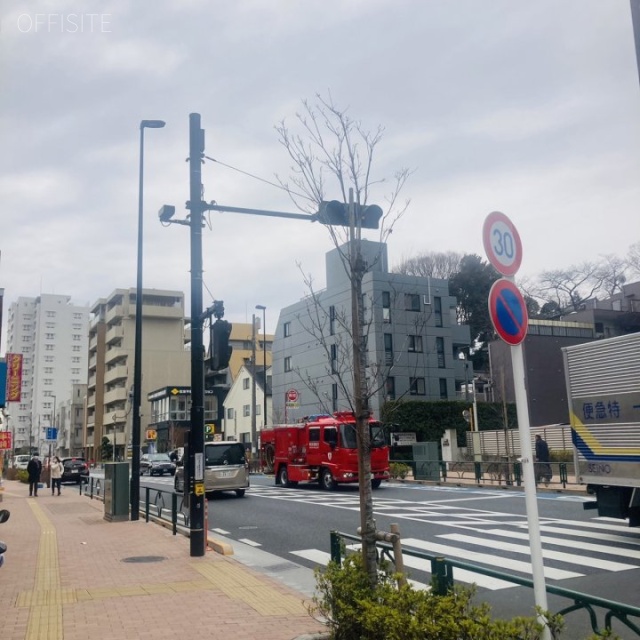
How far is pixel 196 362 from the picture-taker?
11.9 metres

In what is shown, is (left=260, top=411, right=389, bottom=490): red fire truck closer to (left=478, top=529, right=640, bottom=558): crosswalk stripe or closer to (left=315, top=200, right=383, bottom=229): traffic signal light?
(left=478, top=529, right=640, bottom=558): crosswalk stripe

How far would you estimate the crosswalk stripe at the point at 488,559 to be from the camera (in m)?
9.70

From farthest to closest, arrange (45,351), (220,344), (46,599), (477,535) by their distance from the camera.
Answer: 1. (45,351)
2. (477,535)
3. (220,344)
4. (46,599)

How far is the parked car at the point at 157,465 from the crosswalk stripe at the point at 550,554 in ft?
128

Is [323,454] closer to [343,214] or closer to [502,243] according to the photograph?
[343,214]

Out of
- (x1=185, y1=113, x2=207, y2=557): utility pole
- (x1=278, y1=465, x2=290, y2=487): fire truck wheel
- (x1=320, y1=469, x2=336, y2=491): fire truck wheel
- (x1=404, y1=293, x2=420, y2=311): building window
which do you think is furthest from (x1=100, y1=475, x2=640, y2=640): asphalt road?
(x1=404, y1=293, x2=420, y2=311): building window

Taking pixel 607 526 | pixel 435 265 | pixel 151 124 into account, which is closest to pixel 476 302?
pixel 435 265

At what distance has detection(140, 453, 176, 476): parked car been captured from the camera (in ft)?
164

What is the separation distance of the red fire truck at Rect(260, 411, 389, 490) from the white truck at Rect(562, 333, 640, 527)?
12182 mm

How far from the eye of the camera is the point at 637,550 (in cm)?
1147

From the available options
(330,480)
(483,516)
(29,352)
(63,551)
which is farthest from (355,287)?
(29,352)

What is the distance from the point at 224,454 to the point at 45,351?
114m

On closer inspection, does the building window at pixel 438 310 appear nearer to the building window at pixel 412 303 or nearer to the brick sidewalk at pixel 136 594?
the building window at pixel 412 303

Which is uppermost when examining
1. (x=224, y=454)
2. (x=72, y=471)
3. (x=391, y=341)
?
(x=391, y=341)
